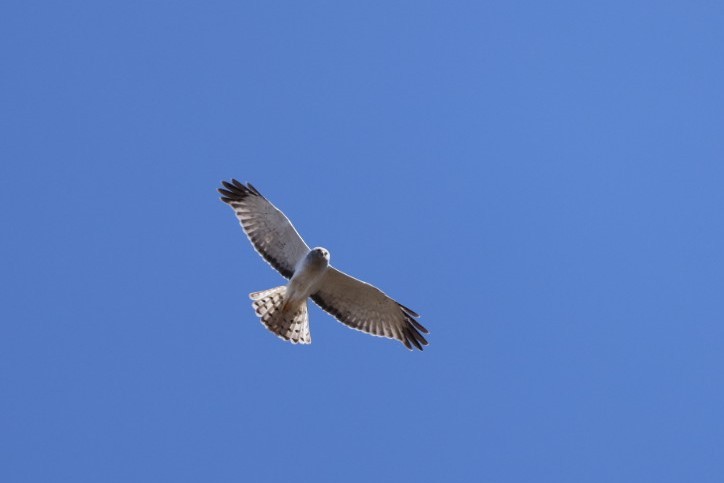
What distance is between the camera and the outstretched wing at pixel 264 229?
1325 centimetres

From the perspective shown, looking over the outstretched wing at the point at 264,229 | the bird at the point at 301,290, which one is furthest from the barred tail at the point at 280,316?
the outstretched wing at the point at 264,229

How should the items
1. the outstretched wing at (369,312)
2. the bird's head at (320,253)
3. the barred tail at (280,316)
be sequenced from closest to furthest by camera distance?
the bird's head at (320,253), the barred tail at (280,316), the outstretched wing at (369,312)

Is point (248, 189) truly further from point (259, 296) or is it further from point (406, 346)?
point (406, 346)

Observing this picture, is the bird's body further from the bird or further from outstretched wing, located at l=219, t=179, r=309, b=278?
outstretched wing, located at l=219, t=179, r=309, b=278

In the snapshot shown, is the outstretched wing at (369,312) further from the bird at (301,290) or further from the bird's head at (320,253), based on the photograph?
the bird's head at (320,253)

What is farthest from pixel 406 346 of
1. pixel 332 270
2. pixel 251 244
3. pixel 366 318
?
pixel 251 244

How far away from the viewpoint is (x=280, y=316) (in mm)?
12789

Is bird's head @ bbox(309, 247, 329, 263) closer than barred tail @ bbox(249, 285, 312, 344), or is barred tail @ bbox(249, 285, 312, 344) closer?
bird's head @ bbox(309, 247, 329, 263)

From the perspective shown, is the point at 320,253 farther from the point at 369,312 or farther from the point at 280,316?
the point at 369,312

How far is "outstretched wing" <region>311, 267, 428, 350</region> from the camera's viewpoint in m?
13.2

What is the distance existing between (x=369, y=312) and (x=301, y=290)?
1131 millimetres

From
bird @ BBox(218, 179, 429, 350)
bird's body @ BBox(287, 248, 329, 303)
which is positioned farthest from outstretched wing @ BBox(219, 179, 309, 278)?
bird's body @ BBox(287, 248, 329, 303)

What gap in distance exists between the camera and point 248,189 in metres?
13.3

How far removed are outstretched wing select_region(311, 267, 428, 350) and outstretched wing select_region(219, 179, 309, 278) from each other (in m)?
0.60
